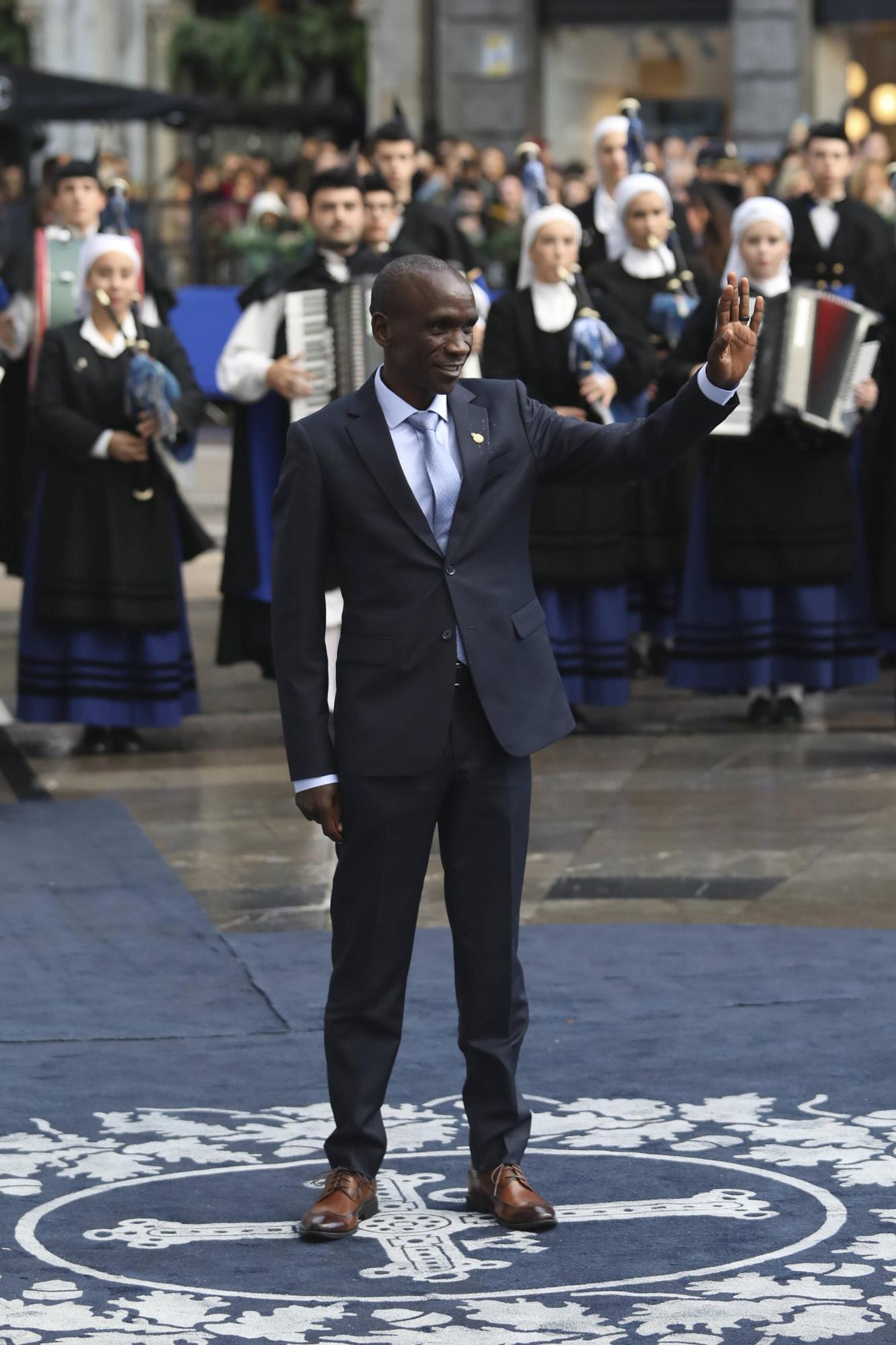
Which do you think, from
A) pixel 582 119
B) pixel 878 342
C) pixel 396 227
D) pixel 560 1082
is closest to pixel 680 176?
pixel 396 227

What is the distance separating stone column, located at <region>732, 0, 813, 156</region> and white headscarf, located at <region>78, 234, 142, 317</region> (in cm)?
1612

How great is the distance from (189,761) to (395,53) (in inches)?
733

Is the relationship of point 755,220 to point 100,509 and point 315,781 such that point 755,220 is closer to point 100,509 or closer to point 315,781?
point 100,509

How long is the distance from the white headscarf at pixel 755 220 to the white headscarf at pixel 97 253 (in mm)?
2144

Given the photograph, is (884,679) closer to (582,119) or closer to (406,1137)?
(406,1137)

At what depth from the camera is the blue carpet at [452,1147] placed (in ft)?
14.4

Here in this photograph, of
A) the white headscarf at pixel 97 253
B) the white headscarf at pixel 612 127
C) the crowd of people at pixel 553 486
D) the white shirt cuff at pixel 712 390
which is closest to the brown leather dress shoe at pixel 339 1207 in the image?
the white shirt cuff at pixel 712 390

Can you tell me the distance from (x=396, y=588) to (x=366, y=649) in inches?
4.8

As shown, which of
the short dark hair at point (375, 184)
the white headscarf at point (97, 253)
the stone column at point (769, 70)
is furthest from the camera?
the stone column at point (769, 70)

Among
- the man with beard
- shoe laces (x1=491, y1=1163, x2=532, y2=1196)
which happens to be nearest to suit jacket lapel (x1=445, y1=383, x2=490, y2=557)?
shoe laces (x1=491, y1=1163, x2=532, y2=1196)

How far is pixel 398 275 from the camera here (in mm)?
4648

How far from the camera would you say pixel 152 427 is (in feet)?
32.0

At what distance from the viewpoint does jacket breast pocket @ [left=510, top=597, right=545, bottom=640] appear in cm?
485

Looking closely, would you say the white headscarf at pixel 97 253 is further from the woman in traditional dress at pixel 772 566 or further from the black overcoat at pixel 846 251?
the black overcoat at pixel 846 251
